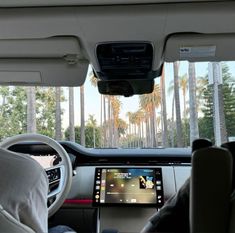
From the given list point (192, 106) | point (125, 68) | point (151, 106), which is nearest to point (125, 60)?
point (125, 68)

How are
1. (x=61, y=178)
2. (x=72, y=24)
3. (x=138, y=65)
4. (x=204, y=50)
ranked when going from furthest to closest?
(x=61, y=178), (x=138, y=65), (x=204, y=50), (x=72, y=24)

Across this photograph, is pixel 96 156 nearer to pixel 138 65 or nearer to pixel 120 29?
pixel 138 65

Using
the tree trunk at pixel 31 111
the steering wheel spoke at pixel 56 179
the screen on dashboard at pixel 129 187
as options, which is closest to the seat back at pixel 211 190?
the steering wheel spoke at pixel 56 179

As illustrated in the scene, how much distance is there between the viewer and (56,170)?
3441 mm

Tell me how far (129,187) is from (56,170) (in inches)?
37.7

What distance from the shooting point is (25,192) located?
1.61 meters

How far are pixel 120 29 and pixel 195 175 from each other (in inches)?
42.9

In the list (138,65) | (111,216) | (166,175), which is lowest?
(111,216)

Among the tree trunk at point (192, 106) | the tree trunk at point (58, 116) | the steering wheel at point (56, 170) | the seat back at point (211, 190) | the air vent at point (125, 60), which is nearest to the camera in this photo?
the seat back at point (211, 190)

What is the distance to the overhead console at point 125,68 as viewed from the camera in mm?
2877

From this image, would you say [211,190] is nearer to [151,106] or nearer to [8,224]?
[8,224]

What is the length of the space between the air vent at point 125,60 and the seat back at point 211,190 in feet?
3.95

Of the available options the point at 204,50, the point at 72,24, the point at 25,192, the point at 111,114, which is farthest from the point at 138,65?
the point at 111,114

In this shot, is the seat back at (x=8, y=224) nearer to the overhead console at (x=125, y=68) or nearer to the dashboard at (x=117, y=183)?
the overhead console at (x=125, y=68)
